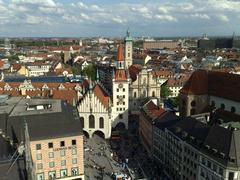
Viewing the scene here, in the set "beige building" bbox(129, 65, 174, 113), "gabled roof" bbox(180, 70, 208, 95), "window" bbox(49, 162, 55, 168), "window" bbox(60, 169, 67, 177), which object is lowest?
"window" bbox(60, 169, 67, 177)

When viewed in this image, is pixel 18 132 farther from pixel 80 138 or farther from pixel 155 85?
pixel 155 85

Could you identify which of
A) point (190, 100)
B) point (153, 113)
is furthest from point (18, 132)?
point (190, 100)

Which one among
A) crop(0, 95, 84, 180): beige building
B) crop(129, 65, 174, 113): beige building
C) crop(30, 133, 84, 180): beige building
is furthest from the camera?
crop(129, 65, 174, 113): beige building

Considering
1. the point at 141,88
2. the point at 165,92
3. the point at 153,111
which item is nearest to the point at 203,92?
the point at 153,111

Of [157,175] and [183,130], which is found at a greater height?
[183,130]

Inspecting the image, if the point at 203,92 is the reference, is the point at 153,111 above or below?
below

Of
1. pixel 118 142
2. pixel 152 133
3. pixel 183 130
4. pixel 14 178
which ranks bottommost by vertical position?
pixel 118 142

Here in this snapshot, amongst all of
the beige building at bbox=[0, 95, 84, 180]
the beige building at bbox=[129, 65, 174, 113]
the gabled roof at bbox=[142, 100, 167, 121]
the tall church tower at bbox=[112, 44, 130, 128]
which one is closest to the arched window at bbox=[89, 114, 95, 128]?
the tall church tower at bbox=[112, 44, 130, 128]

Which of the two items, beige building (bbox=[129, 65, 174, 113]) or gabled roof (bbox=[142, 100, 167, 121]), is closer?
gabled roof (bbox=[142, 100, 167, 121])

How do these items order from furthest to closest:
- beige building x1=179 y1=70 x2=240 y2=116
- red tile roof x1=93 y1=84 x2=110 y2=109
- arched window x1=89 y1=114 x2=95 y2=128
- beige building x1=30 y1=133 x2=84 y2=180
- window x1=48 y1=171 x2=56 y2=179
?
arched window x1=89 y1=114 x2=95 y2=128
red tile roof x1=93 y1=84 x2=110 y2=109
beige building x1=179 y1=70 x2=240 y2=116
window x1=48 y1=171 x2=56 y2=179
beige building x1=30 y1=133 x2=84 y2=180

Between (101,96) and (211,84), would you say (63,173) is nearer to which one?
(101,96)

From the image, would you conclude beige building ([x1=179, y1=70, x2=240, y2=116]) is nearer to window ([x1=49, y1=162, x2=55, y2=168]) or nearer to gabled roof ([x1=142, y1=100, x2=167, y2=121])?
gabled roof ([x1=142, y1=100, x2=167, y2=121])
